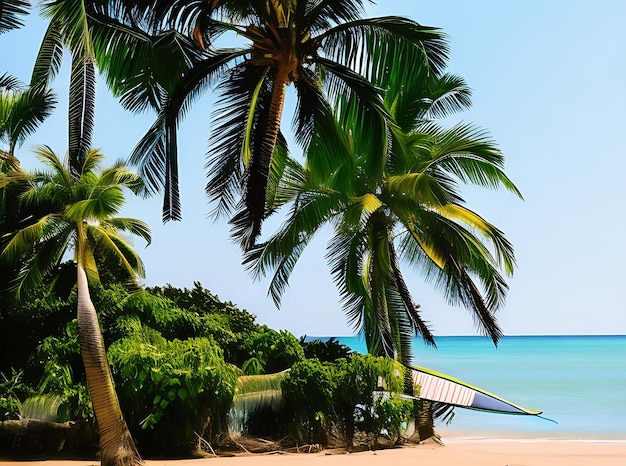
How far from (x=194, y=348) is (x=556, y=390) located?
2723cm

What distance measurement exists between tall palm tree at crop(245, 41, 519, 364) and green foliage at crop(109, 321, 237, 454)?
3.31 m

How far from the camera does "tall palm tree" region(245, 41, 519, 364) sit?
515 inches

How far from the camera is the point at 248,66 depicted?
10953mm

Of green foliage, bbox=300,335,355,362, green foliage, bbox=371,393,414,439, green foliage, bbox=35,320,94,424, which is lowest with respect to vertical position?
green foliage, bbox=371,393,414,439

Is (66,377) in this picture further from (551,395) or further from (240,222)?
(551,395)

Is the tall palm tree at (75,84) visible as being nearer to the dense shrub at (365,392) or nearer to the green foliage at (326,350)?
the dense shrub at (365,392)

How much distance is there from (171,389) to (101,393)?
4.71ft

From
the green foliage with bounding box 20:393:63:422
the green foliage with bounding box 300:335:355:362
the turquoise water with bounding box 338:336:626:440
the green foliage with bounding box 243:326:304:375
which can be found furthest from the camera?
the turquoise water with bounding box 338:336:626:440

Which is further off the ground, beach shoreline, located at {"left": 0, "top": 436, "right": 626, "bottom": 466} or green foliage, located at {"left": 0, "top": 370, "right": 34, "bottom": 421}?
green foliage, located at {"left": 0, "top": 370, "right": 34, "bottom": 421}

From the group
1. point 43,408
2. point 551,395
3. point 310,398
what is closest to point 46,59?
point 43,408

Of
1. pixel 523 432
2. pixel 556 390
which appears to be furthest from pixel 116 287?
pixel 556 390

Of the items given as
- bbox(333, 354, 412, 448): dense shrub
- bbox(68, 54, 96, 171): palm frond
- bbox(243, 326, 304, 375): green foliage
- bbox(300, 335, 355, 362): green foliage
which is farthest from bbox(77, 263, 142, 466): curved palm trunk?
bbox(300, 335, 355, 362): green foliage

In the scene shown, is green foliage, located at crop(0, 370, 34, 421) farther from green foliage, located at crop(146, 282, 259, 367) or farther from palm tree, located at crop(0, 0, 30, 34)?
palm tree, located at crop(0, 0, 30, 34)

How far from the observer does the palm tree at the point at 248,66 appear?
405 inches
